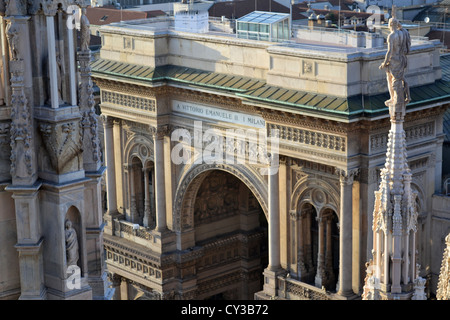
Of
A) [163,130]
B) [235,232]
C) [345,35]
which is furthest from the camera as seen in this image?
[235,232]

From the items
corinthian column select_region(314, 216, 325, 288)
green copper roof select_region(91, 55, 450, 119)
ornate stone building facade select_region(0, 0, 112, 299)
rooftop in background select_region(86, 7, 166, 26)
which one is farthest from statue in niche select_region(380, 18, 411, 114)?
rooftop in background select_region(86, 7, 166, 26)

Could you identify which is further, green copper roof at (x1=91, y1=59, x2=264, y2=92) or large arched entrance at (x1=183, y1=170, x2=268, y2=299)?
large arched entrance at (x1=183, y1=170, x2=268, y2=299)

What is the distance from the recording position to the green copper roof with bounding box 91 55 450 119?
50.1 metres

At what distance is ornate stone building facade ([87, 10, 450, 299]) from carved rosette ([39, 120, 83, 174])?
33608 mm

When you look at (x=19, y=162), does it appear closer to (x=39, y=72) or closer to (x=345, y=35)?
(x=39, y=72)

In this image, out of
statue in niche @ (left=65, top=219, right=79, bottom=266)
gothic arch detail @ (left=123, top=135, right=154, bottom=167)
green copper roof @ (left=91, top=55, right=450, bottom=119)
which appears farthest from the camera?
gothic arch detail @ (left=123, top=135, right=154, bottom=167)

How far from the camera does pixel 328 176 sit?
5338 centimetres

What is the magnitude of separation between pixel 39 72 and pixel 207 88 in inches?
1674

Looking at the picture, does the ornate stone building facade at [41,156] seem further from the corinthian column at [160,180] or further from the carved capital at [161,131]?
the corinthian column at [160,180]

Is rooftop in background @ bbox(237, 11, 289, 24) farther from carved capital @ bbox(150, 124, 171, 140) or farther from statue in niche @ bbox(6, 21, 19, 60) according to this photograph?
statue in niche @ bbox(6, 21, 19, 60)

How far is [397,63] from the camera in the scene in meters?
24.5

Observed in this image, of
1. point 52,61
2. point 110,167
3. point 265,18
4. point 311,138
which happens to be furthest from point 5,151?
point 110,167

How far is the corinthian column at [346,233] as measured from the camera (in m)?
51.4
